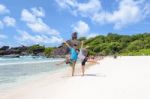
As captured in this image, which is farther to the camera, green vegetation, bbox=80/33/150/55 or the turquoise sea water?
green vegetation, bbox=80/33/150/55

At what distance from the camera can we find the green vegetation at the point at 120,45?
152375 mm

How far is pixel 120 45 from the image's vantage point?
16225cm

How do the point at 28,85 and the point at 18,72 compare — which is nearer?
the point at 28,85

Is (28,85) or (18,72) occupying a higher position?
(18,72)

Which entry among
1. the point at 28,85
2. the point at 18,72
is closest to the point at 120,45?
the point at 18,72

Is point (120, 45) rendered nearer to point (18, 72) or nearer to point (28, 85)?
point (18, 72)

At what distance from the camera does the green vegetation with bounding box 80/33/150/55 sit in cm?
15238

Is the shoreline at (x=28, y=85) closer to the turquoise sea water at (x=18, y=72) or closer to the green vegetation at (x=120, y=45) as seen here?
the turquoise sea water at (x=18, y=72)

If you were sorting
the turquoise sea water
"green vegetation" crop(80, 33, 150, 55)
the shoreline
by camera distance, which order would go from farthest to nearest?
"green vegetation" crop(80, 33, 150, 55) → the turquoise sea water → the shoreline

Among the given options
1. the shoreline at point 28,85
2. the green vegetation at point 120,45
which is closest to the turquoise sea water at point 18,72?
the shoreline at point 28,85

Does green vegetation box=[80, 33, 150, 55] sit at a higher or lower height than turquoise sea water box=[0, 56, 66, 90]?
higher

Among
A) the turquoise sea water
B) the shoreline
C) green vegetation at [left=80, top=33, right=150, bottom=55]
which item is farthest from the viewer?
green vegetation at [left=80, top=33, right=150, bottom=55]

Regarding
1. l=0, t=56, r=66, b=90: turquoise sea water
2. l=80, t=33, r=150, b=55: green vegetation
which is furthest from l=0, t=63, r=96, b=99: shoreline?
l=80, t=33, r=150, b=55: green vegetation

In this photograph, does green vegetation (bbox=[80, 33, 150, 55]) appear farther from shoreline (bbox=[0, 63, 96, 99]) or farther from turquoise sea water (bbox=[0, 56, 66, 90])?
shoreline (bbox=[0, 63, 96, 99])
